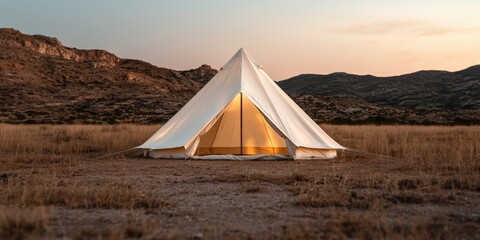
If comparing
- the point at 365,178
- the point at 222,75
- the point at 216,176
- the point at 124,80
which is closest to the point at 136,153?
the point at 222,75

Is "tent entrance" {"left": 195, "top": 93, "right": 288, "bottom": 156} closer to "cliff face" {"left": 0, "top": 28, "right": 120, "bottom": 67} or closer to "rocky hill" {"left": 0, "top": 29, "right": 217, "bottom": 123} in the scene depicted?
"rocky hill" {"left": 0, "top": 29, "right": 217, "bottom": 123}

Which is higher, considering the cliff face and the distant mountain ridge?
the cliff face

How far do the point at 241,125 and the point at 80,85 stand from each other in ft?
183

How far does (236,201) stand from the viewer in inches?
246

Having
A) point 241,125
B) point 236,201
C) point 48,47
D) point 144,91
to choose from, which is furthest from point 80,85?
point 236,201

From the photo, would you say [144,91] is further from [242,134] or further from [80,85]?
[242,134]

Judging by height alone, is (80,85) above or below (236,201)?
above

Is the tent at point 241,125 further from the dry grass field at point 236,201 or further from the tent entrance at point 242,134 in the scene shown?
the dry grass field at point 236,201

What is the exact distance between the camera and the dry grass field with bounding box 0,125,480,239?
458cm

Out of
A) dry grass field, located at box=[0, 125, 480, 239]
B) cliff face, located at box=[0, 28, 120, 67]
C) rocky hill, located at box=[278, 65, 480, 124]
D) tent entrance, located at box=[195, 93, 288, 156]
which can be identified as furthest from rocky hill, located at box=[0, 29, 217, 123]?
dry grass field, located at box=[0, 125, 480, 239]

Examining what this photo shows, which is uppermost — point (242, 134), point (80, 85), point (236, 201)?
point (80, 85)

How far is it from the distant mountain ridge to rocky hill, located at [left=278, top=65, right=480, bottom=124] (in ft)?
0.30

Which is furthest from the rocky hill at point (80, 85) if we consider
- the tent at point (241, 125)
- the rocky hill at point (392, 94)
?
the tent at point (241, 125)

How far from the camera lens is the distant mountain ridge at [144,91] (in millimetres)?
41562
